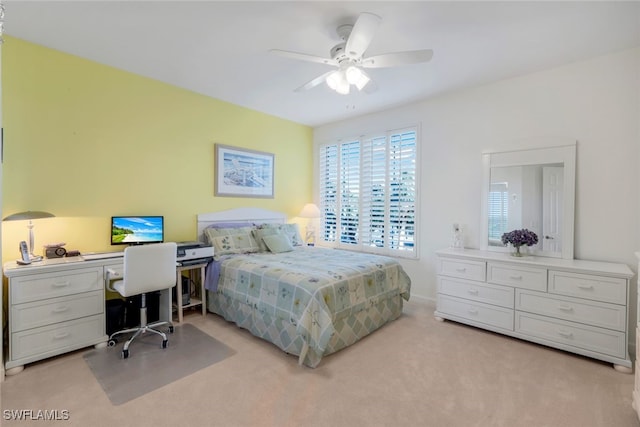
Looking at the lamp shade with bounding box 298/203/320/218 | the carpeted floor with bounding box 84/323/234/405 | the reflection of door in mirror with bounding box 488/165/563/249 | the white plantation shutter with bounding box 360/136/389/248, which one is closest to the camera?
the carpeted floor with bounding box 84/323/234/405

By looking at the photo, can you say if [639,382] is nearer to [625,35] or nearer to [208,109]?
[625,35]

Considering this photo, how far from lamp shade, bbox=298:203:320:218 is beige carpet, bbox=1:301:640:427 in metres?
2.47

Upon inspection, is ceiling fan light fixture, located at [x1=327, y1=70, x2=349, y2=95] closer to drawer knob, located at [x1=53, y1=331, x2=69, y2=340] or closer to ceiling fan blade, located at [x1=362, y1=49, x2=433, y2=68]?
ceiling fan blade, located at [x1=362, y1=49, x2=433, y2=68]

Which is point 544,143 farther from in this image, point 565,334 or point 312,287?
point 312,287

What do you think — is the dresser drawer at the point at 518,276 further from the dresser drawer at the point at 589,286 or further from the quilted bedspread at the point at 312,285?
the quilted bedspread at the point at 312,285

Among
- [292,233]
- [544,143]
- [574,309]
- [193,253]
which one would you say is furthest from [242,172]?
[574,309]

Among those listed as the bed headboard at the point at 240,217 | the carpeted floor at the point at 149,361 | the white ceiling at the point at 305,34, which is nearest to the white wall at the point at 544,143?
the white ceiling at the point at 305,34

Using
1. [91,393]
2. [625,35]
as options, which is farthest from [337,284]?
[625,35]

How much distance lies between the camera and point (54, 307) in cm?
245

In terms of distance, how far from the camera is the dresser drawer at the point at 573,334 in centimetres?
242

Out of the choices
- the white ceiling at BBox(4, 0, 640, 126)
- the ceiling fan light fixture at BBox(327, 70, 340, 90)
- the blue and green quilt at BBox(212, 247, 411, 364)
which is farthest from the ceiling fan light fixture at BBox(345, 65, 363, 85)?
the blue and green quilt at BBox(212, 247, 411, 364)

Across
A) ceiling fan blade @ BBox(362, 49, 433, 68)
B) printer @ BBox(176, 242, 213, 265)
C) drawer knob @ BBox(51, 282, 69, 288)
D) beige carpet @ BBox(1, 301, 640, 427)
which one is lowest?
beige carpet @ BBox(1, 301, 640, 427)

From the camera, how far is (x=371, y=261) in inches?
130

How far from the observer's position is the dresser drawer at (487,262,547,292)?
9.07ft
